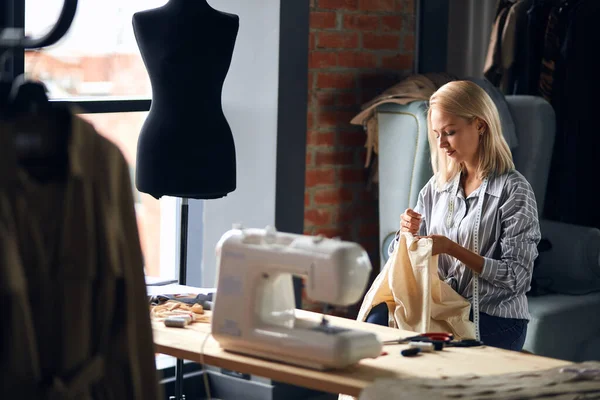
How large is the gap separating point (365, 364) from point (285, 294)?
10.0 inches

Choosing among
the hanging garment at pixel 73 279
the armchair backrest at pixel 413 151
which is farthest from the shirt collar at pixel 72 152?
the armchair backrest at pixel 413 151

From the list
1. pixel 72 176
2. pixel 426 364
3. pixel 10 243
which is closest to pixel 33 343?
pixel 10 243

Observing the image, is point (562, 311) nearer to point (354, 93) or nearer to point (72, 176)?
point (354, 93)

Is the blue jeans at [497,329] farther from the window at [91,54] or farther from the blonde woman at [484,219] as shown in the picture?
the window at [91,54]

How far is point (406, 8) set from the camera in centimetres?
464

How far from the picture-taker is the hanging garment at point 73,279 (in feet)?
5.50

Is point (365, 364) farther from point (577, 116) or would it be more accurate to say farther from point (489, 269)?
point (577, 116)

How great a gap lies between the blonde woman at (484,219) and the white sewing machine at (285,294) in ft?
3.14

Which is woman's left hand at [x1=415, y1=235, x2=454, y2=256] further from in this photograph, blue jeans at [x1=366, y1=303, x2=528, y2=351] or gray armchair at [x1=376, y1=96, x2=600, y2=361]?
gray armchair at [x1=376, y1=96, x2=600, y2=361]

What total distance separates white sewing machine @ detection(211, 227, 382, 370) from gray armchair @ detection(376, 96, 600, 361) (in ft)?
6.03

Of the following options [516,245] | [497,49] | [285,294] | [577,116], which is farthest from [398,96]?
[285,294]

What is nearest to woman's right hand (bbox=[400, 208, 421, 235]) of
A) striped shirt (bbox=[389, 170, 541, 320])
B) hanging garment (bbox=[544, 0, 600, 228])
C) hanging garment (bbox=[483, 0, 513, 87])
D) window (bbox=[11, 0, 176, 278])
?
striped shirt (bbox=[389, 170, 541, 320])

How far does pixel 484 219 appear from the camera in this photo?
322cm

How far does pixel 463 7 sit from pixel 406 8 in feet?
1.85
